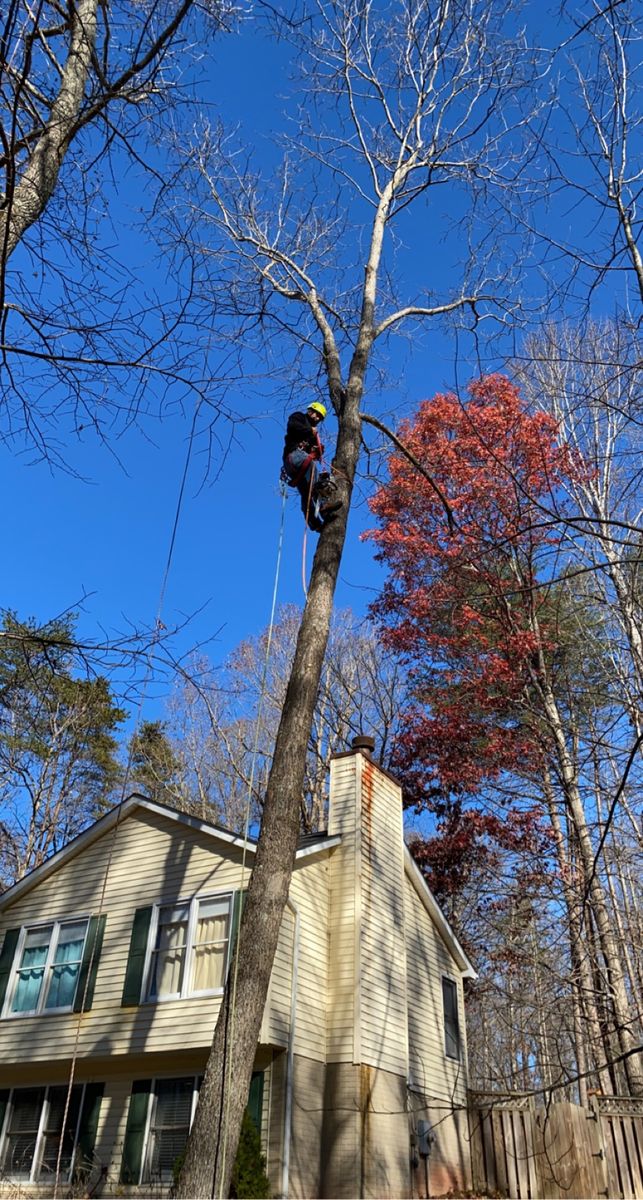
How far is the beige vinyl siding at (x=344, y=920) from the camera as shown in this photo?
11.3m

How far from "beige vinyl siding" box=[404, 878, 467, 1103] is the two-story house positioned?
6 centimetres

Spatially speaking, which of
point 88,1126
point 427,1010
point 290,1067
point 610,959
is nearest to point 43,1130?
point 88,1126

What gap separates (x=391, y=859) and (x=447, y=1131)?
13.4 feet

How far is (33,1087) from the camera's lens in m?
12.5

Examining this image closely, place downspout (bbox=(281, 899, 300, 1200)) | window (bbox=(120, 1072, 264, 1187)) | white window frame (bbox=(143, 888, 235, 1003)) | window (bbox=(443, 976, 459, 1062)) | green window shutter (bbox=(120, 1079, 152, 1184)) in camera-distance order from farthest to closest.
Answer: window (bbox=(443, 976, 459, 1062)) < white window frame (bbox=(143, 888, 235, 1003)) < green window shutter (bbox=(120, 1079, 152, 1184)) < window (bbox=(120, 1072, 264, 1187)) < downspout (bbox=(281, 899, 300, 1200))

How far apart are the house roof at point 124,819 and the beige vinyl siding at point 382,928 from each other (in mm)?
813

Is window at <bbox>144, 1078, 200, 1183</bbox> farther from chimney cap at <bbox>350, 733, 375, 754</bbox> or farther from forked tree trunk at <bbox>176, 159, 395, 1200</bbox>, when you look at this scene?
forked tree trunk at <bbox>176, 159, 395, 1200</bbox>

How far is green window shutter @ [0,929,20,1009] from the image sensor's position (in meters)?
13.1

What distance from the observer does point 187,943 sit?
11.3m

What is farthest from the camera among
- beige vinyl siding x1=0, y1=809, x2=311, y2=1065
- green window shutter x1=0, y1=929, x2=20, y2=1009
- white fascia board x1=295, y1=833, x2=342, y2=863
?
green window shutter x1=0, y1=929, x2=20, y2=1009

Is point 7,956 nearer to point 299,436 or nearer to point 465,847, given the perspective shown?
point 465,847

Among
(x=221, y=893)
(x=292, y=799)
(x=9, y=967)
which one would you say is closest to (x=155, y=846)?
(x=221, y=893)

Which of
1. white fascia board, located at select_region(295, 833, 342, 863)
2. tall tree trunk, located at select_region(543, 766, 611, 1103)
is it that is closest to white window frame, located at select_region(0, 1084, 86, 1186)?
white fascia board, located at select_region(295, 833, 342, 863)

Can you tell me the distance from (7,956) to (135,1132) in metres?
3.77
